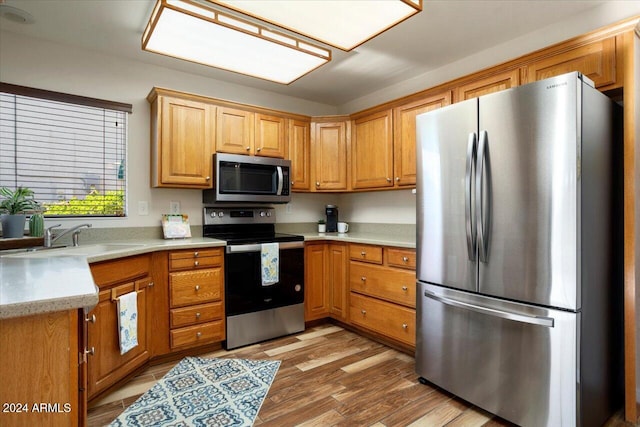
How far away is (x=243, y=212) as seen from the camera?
11.4ft

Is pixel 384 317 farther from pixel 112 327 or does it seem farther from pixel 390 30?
pixel 390 30

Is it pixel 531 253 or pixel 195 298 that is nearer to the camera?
pixel 531 253

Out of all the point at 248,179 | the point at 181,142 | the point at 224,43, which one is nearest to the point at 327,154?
the point at 248,179

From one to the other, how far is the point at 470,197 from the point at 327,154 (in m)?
1.98

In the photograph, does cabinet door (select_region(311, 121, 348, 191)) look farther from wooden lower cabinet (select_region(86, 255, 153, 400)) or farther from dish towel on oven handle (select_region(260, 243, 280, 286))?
wooden lower cabinet (select_region(86, 255, 153, 400))

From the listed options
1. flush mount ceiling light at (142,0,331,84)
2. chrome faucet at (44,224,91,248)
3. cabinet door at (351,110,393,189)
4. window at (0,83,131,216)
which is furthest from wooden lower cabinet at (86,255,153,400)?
cabinet door at (351,110,393,189)

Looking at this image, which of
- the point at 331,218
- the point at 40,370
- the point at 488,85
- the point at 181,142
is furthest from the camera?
the point at 331,218

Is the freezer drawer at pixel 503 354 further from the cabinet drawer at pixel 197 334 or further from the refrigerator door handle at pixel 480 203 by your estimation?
the cabinet drawer at pixel 197 334

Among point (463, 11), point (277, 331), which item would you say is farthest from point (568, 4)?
point (277, 331)

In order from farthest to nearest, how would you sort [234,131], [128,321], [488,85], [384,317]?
1. [234,131]
2. [384,317]
3. [488,85]
4. [128,321]

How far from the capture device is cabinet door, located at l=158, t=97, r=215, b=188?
2.89 m

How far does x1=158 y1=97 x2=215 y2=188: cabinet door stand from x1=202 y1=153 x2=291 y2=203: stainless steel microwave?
0.37 feet

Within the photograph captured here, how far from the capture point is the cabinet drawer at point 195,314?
262 centimetres

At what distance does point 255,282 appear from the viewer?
2.96 m
